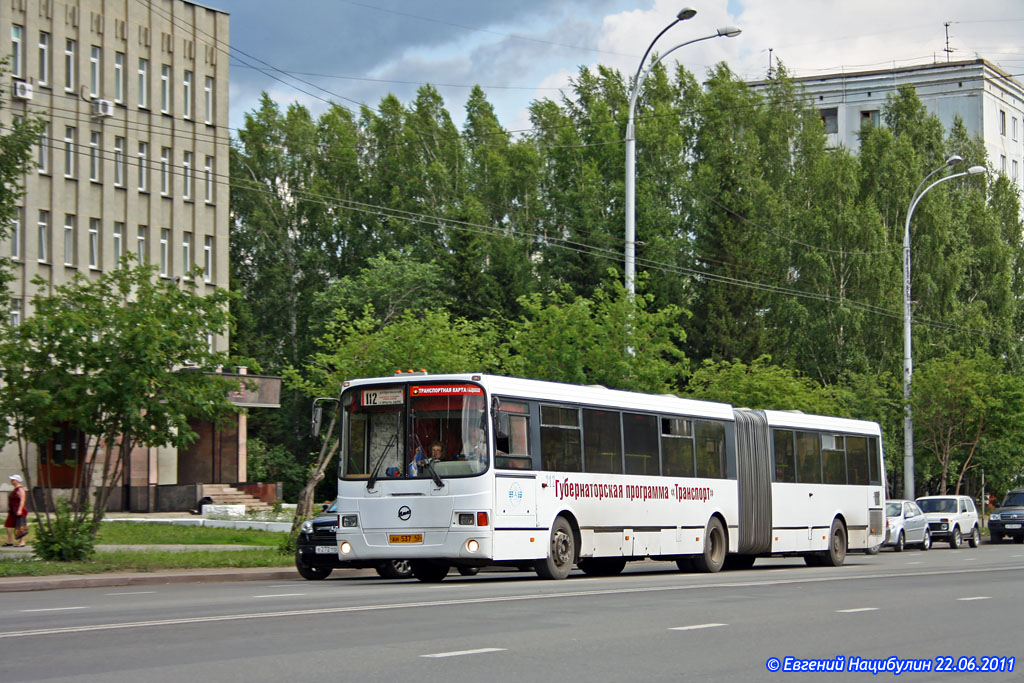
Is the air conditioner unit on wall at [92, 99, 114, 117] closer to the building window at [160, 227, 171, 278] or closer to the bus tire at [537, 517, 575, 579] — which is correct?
the building window at [160, 227, 171, 278]

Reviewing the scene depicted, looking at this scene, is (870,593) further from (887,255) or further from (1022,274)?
(1022,274)

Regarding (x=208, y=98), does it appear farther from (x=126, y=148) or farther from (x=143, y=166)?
(x=126, y=148)

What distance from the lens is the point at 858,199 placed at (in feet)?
218

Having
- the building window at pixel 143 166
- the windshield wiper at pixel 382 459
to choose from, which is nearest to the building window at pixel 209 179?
the building window at pixel 143 166

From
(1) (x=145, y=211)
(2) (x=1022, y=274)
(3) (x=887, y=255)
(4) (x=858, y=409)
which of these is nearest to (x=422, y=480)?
(4) (x=858, y=409)

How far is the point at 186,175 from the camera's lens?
54469 millimetres

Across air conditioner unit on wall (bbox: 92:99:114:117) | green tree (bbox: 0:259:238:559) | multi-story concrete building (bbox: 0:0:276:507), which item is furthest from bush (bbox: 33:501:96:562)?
air conditioner unit on wall (bbox: 92:99:114:117)

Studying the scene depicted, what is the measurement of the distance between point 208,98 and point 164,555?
111ft

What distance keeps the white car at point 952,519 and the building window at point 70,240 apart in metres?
30.1

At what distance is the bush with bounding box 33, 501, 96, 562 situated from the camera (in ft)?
75.6

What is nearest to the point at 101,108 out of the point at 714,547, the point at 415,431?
the point at 714,547

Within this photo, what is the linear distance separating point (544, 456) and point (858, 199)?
48.9 meters

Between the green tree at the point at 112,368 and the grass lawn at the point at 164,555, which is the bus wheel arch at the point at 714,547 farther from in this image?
the green tree at the point at 112,368

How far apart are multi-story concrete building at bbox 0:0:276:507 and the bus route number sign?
2941 centimetres
